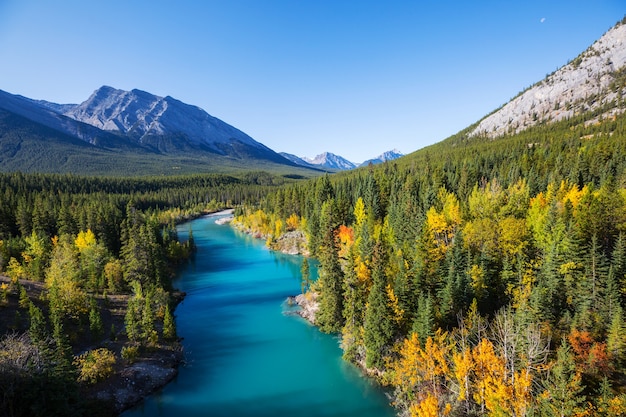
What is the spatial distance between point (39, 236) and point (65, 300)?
3501cm

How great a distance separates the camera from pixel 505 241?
162 ft

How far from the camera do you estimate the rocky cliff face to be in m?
167

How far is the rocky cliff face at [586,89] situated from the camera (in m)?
167

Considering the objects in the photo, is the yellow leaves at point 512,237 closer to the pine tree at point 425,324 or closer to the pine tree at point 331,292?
the pine tree at point 425,324

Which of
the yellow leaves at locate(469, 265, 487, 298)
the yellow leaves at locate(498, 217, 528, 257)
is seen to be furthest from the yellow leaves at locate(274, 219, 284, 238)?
the yellow leaves at locate(469, 265, 487, 298)

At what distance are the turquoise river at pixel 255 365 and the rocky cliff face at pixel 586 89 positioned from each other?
17568cm

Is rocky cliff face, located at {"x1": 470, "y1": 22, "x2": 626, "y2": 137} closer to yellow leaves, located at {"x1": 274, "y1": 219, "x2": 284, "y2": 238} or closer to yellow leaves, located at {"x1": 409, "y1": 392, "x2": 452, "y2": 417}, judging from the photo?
yellow leaves, located at {"x1": 274, "y1": 219, "x2": 284, "y2": 238}

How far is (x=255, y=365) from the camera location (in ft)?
135

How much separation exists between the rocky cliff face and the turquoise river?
176 meters

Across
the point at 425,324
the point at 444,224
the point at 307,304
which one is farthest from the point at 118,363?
the point at 444,224

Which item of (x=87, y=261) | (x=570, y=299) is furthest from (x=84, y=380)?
(x=570, y=299)

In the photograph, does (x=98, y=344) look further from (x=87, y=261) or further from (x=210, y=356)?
(x=87, y=261)

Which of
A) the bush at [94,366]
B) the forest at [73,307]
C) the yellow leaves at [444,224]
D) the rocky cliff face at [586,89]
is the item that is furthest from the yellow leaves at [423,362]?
the rocky cliff face at [586,89]

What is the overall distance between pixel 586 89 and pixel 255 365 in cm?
22215
